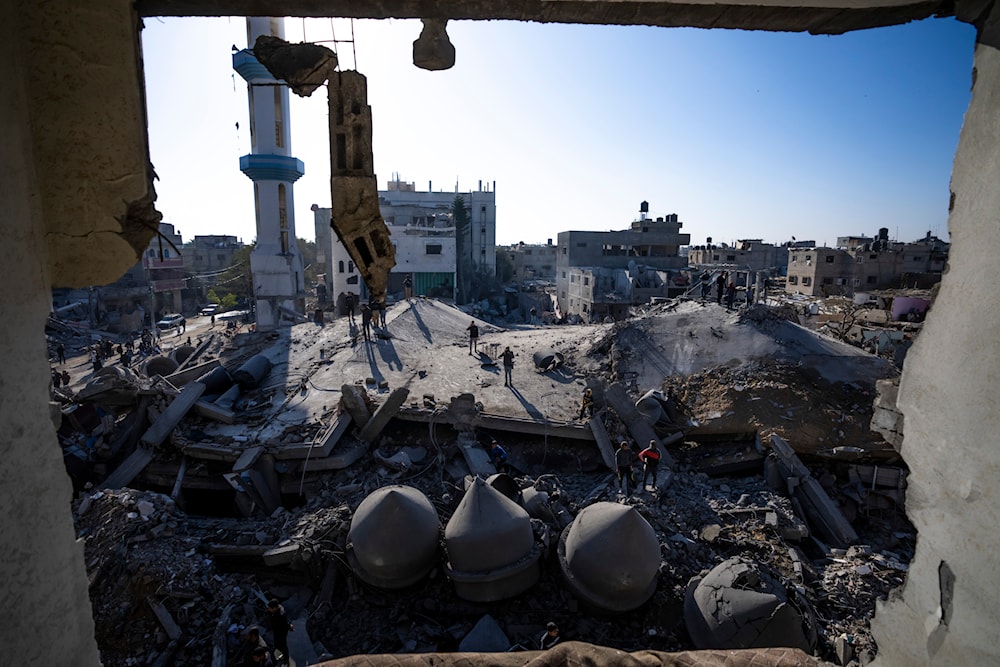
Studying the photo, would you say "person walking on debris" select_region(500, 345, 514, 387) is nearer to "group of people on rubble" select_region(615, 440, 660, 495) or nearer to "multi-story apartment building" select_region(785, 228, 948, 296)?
"group of people on rubble" select_region(615, 440, 660, 495)

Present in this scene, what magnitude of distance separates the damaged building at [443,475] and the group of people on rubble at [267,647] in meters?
0.36

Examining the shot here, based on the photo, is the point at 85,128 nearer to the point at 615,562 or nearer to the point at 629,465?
Result: the point at 615,562

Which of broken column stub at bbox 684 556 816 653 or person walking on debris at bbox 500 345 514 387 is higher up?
person walking on debris at bbox 500 345 514 387

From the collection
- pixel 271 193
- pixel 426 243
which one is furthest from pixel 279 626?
pixel 426 243

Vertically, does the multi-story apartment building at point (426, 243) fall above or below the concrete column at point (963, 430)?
above

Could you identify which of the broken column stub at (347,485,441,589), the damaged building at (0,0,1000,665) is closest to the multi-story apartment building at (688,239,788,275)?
the damaged building at (0,0,1000,665)

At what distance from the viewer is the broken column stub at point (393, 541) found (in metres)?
6.31

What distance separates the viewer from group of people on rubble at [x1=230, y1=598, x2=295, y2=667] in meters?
5.12

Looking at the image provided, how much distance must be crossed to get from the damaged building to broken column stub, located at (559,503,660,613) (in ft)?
0.17

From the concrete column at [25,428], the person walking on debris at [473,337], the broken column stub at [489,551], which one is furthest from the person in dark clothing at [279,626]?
the person walking on debris at [473,337]

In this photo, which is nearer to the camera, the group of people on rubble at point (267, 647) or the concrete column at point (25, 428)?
A: the concrete column at point (25, 428)

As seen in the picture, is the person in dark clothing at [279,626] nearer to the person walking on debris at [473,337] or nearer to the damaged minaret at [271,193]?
the person walking on debris at [473,337]

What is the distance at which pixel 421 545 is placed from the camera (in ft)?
21.1

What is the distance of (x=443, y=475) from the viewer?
9.52 meters
